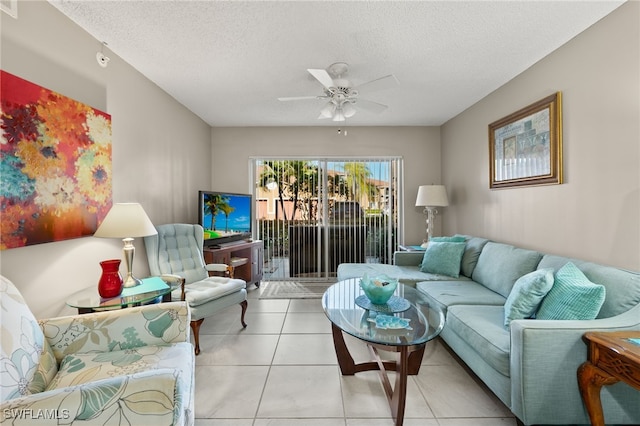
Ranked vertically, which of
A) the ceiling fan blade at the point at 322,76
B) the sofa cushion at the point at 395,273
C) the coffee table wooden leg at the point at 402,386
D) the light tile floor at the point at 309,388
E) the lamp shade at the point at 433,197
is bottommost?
the light tile floor at the point at 309,388

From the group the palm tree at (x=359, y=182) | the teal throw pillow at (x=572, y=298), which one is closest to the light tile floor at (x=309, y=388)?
the teal throw pillow at (x=572, y=298)

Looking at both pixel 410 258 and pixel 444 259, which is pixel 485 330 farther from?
pixel 410 258

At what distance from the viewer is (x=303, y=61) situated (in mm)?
2438

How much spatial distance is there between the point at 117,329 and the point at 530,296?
7.90 feet

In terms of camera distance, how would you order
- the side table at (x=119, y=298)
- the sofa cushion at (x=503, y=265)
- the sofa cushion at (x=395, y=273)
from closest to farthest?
the side table at (x=119, y=298)
the sofa cushion at (x=503, y=265)
the sofa cushion at (x=395, y=273)

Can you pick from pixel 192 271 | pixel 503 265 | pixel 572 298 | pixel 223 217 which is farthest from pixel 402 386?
pixel 223 217

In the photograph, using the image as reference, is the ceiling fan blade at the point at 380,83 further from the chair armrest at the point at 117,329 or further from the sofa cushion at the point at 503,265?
the chair armrest at the point at 117,329

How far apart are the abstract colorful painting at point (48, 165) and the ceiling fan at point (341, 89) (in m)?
1.47

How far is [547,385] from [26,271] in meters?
2.91

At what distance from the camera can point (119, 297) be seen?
1.86 m

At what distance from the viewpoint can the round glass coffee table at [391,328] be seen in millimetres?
1565

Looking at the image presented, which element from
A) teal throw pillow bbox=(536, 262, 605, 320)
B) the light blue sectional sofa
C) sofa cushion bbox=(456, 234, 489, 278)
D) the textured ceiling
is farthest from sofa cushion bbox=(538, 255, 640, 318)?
the textured ceiling

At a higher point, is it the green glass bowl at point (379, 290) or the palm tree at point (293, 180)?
the palm tree at point (293, 180)

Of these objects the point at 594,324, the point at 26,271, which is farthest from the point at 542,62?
the point at 26,271
